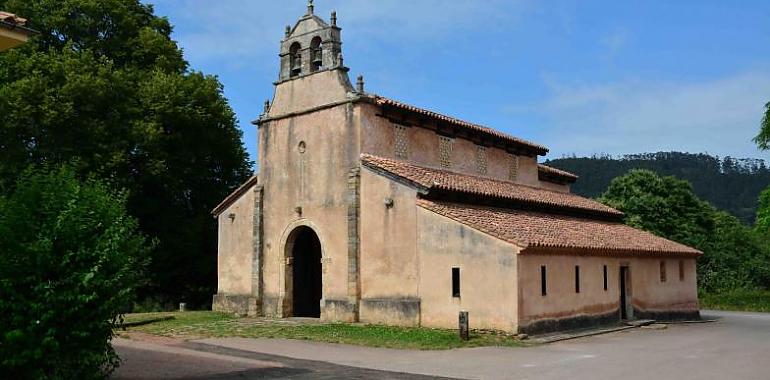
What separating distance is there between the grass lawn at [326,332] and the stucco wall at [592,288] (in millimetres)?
1950

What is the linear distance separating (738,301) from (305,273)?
2626 centimetres

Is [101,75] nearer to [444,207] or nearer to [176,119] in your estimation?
[176,119]

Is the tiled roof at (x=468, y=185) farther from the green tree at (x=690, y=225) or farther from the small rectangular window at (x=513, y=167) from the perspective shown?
the green tree at (x=690, y=225)

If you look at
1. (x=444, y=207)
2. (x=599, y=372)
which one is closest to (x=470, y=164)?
(x=444, y=207)

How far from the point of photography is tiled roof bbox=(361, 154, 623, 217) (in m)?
24.0

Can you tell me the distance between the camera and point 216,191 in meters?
38.4

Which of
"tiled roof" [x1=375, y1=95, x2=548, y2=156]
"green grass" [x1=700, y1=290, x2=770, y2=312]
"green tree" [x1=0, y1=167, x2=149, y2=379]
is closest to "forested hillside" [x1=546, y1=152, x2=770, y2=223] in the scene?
"green grass" [x1=700, y1=290, x2=770, y2=312]

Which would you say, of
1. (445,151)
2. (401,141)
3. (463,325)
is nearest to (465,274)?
(463,325)

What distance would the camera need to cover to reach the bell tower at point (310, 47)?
2673 cm

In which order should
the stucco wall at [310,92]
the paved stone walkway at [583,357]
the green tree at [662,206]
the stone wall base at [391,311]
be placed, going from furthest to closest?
the green tree at [662,206] < the stucco wall at [310,92] < the stone wall base at [391,311] < the paved stone walkway at [583,357]

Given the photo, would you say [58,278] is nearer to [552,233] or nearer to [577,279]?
[552,233]

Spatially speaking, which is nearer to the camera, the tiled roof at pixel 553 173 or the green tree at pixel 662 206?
the tiled roof at pixel 553 173

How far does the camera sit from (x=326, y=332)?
2180 cm

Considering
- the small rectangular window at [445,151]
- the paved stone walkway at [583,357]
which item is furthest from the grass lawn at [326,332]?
the small rectangular window at [445,151]
